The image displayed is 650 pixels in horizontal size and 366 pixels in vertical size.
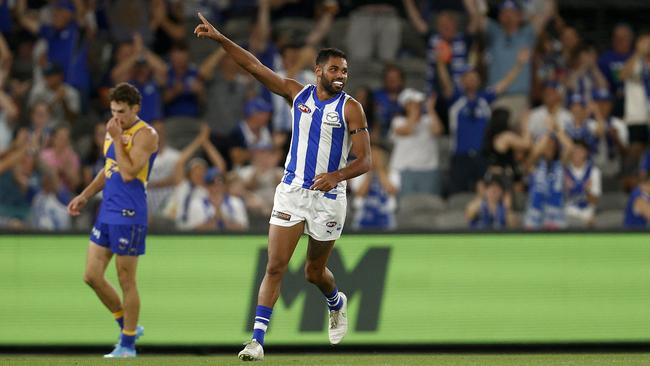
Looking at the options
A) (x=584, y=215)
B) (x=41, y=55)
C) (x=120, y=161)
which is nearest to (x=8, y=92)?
(x=41, y=55)

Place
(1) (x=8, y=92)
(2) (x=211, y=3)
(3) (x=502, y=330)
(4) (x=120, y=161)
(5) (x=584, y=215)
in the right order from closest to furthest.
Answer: (4) (x=120, y=161)
(3) (x=502, y=330)
(5) (x=584, y=215)
(1) (x=8, y=92)
(2) (x=211, y=3)

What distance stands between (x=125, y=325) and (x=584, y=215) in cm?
682

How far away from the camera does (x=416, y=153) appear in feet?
53.2

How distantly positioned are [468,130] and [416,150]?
2.44ft

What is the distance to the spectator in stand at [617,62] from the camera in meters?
17.5

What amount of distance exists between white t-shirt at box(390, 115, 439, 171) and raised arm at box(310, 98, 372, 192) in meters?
6.85

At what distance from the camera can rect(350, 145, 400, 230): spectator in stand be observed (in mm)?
14977

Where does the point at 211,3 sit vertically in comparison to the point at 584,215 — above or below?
above

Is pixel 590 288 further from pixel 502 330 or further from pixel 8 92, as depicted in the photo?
pixel 8 92

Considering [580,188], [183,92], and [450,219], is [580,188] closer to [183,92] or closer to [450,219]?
[450,219]

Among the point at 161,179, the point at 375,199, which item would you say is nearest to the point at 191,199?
the point at 161,179

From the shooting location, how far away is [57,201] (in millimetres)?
15547

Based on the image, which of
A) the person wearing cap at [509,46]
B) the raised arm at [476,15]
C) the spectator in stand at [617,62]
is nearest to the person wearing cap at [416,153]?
the person wearing cap at [509,46]

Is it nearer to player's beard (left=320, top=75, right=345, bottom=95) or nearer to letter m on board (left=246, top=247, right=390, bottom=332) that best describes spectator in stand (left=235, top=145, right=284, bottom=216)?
letter m on board (left=246, top=247, right=390, bottom=332)
